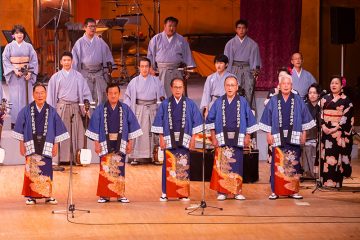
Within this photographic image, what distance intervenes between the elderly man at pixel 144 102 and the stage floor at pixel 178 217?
153 cm

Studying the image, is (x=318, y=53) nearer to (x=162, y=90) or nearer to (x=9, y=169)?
(x=162, y=90)

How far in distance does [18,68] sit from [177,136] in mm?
3895

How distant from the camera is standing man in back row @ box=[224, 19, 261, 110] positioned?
43.1 ft

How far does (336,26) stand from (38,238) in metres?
5.51

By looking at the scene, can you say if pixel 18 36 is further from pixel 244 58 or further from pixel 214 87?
pixel 244 58

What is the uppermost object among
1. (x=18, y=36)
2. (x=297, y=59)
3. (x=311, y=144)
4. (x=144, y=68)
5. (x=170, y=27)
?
(x=170, y=27)

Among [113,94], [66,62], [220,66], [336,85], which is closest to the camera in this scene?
[113,94]

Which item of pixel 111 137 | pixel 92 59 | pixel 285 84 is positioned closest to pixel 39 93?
pixel 111 137

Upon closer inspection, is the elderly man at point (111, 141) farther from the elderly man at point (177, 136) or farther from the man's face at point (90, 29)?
the man's face at point (90, 29)

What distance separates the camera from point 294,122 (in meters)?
10.5

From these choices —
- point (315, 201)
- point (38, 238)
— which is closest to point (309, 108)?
point (315, 201)

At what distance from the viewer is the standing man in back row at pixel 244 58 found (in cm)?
1315

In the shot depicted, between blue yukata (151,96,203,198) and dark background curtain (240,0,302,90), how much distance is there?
5.22 m

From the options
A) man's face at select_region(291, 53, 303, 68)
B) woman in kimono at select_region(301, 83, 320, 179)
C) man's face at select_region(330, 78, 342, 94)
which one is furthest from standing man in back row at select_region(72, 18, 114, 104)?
man's face at select_region(330, 78, 342, 94)
